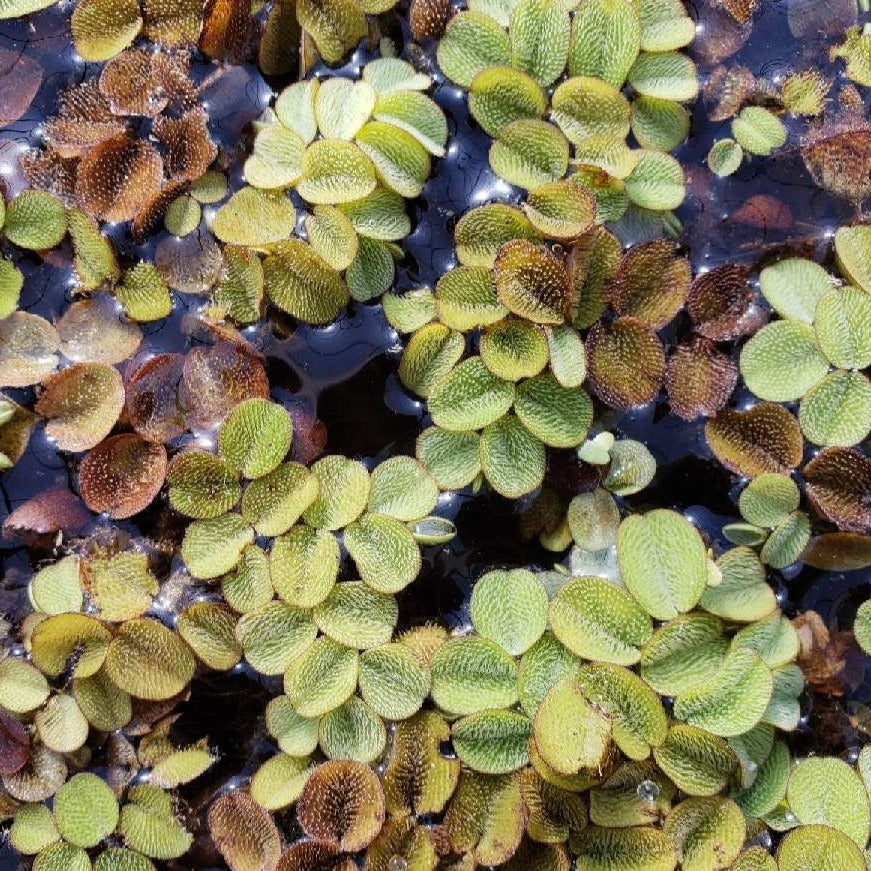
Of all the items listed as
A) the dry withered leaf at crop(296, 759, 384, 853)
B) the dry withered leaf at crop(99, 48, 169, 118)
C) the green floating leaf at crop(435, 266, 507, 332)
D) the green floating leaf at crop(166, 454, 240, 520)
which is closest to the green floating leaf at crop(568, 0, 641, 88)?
the green floating leaf at crop(435, 266, 507, 332)

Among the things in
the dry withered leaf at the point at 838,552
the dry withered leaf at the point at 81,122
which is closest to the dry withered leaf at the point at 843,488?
the dry withered leaf at the point at 838,552

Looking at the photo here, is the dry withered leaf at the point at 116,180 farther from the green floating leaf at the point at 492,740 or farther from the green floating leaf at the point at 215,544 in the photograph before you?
the green floating leaf at the point at 492,740

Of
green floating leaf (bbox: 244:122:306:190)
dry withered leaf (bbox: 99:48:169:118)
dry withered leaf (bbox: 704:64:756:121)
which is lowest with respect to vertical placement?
green floating leaf (bbox: 244:122:306:190)

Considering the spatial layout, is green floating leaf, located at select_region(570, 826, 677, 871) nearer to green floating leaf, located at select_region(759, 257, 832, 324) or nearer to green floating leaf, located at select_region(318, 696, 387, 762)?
green floating leaf, located at select_region(318, 696, 387, 762)

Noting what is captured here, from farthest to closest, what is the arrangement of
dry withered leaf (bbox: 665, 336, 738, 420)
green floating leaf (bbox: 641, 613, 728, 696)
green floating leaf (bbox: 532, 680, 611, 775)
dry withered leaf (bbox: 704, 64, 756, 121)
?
dry withered leaf (bbox: 704, 64, 756, 121) → dry withered leaf (bbox: 665, 336, 738, 420) → green floating leaf (bbox: 641, 613, 728, 696) → green floating leaf (bbox: 532, 680, 611, 775)

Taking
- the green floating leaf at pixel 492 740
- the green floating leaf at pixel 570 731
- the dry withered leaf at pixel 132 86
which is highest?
the dry withered leaf at pixel 132 86

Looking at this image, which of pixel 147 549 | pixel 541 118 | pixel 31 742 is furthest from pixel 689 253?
pixel 31 742
